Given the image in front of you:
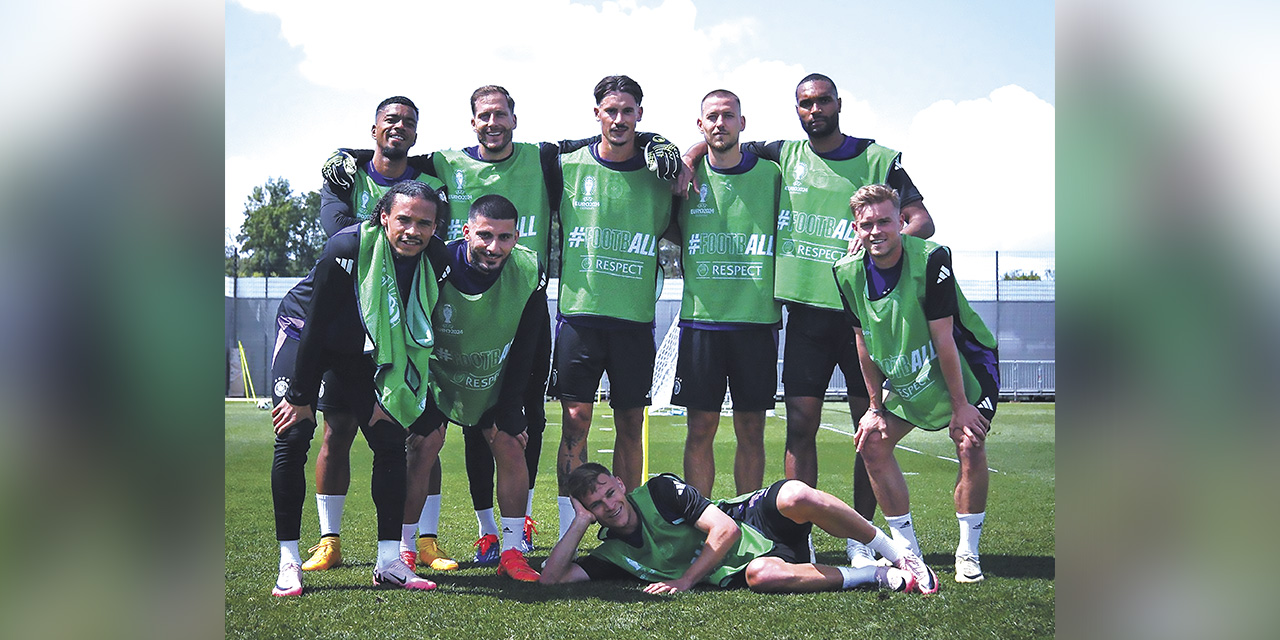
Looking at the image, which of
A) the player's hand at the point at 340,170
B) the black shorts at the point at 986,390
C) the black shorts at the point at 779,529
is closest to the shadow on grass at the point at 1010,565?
the black shorts at the point at 986,390

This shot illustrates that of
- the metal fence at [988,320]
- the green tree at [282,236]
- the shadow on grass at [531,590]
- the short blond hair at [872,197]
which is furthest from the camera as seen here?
the green tree at [282,236]

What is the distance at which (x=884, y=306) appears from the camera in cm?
477

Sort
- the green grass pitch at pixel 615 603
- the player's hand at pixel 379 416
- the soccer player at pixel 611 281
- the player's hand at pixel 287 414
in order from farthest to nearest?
the soccer player at pixel 611 281
the player's hand at pixel 379 416
the player's hand at pixel 287 414
the green grass pitch at pixel 615 603

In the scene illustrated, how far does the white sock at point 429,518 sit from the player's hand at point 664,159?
218 cm

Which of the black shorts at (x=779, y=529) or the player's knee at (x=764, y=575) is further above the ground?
the black shorts at (x=779, y=529)

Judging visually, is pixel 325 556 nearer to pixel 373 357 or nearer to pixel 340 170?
pixel 373 357

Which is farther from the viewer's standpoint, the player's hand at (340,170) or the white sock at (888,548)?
the player's hand at (340,170)

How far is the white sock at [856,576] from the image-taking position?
4.41m

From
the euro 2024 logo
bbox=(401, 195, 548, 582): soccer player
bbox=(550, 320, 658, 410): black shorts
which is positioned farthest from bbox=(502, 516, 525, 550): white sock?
the euro 2024 logo

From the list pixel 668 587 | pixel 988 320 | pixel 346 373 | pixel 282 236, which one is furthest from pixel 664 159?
pixel 282 236

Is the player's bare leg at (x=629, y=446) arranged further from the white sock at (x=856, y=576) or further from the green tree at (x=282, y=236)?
the green tree at (x=282, y=236)
